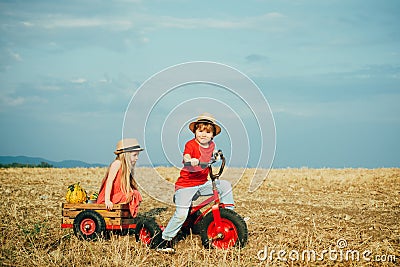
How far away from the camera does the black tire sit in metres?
6.45

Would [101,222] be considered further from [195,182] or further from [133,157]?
[195,182]

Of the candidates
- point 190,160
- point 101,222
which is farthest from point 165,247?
point 190,160

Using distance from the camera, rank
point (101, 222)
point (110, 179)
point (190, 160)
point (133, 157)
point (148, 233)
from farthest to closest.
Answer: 1. point (133, 157)
2. point (110, 179)
3. point (101, 222)
4. point (148, 233)
5. point (190, 160)

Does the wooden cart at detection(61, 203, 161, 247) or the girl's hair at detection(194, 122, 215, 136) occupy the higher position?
the girl's hair at detection(194, 122, 215, 136)

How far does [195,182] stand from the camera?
6.82 m

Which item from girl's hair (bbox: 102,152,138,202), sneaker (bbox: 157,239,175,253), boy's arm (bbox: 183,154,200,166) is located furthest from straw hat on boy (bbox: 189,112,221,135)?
sneaker (bbox: 157,239,175,253)

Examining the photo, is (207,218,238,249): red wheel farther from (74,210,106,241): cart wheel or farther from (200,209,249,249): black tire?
(74,210,106,241): cart wheel

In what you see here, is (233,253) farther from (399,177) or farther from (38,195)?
(399,177)

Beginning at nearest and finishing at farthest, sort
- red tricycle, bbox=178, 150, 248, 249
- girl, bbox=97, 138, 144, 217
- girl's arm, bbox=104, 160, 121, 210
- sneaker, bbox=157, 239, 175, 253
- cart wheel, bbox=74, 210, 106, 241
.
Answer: red tricycle, bbox=178, 150, 248, 249 < sneaker, bbox=157, 239, 175, 253 < cart wheel, bbox=74, 210, 106, 241 < girl's arm, bbox=104, 160, 121, 210 < girl, bbox=97, 138, 144, 217

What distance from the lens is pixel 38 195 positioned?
12250 mm

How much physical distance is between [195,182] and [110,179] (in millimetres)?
1462

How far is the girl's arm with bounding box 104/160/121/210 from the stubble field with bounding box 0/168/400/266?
0.54 metres

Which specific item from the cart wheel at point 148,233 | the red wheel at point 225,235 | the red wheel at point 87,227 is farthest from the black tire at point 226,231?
the red wheel at point 87,227

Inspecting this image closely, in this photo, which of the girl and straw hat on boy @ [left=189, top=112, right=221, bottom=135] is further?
the girl
